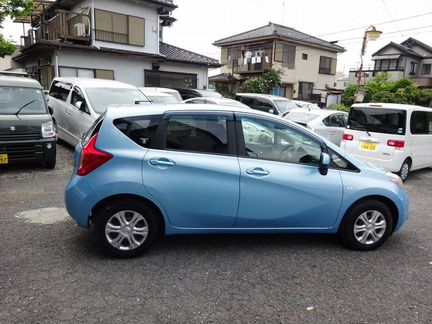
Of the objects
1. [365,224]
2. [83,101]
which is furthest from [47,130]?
[365,224]

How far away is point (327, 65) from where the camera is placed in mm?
29547

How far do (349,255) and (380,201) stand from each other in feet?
2.21

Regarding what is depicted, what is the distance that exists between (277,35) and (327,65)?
6783 millimetres

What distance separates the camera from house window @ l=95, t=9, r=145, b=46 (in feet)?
54.1

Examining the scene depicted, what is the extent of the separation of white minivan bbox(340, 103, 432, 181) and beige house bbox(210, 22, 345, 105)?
18206 millimetres

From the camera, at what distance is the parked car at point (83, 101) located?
24.8ft

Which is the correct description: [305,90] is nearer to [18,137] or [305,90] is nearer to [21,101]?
[21,101]

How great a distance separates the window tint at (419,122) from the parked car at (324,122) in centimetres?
206

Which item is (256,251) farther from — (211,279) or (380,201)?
(380,201)

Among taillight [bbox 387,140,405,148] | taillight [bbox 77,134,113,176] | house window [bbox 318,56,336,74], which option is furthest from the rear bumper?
house window [bbox 318,56,336,74]

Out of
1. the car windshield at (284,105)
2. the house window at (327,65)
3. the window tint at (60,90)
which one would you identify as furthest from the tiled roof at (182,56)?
the house window at (327,65)

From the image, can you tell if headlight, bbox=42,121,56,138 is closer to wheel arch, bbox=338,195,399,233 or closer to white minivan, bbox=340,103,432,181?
wheel arch, bbox=338,195,399,233

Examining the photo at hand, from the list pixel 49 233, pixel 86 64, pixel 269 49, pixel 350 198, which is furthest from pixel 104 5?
pixel 350 198

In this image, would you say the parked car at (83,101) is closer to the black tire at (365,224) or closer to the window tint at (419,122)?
the black tire at (365,224)
